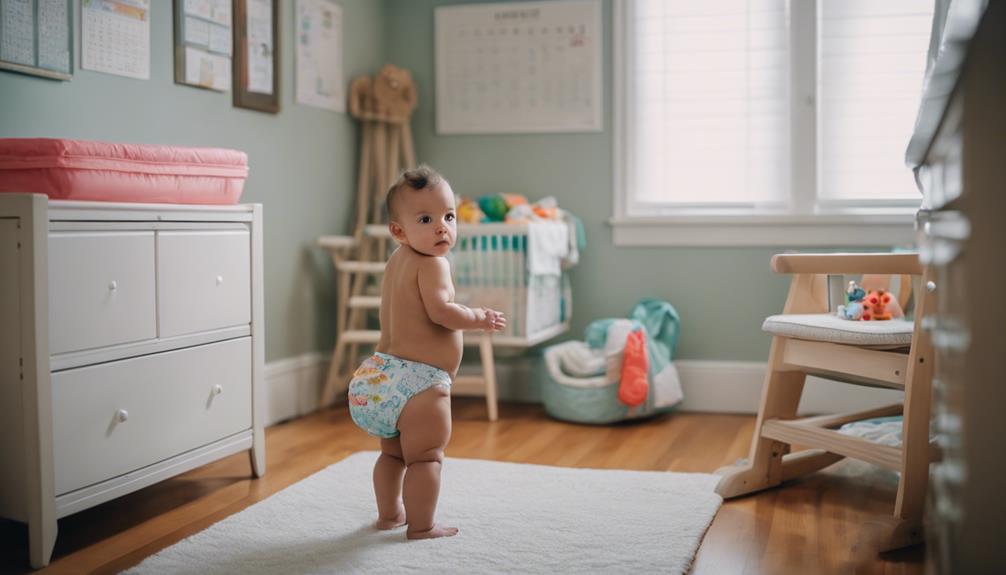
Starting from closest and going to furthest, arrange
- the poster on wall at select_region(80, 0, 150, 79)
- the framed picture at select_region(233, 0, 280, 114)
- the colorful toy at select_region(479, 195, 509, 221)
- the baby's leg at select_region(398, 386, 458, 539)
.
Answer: the baby's leg at select_region(398, 386, 458, 539) → the poster on wall at select_region(80, 0, 150, 79) → the framed picture at select_region(233, 0, 280, 114) → the colorful toy at select_region(479, 195, 509, 221)

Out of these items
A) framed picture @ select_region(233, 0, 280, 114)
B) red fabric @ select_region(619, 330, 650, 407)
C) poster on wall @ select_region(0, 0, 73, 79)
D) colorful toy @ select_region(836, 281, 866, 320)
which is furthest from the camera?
red fabric @ select_region(619, 330, 650, 407)

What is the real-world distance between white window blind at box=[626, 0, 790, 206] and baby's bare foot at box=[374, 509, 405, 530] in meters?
1.97

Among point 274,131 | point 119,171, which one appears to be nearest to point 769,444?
point 119,171

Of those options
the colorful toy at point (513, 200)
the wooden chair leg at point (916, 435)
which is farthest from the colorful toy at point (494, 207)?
the wooden chair leg at point (916, 435)

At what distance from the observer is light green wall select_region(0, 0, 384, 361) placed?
241 cm

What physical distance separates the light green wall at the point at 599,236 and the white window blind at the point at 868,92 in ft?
1.30

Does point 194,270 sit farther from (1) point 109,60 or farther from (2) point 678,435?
→ (2) point 678,435

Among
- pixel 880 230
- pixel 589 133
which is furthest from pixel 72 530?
pixel 880 230

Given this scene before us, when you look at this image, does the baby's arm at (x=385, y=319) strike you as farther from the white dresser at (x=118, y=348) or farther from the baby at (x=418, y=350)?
the white dresser at (x=118, y=348)

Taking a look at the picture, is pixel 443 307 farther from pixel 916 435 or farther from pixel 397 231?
pixel 916 435

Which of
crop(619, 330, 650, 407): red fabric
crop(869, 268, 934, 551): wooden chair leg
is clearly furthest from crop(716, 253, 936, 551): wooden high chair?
crop(619, 330, 650, 407): red fabric

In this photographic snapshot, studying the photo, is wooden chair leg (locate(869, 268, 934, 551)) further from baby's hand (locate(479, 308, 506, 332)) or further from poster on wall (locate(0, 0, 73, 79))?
poster on wall (locate(0, 0, 73, 79))

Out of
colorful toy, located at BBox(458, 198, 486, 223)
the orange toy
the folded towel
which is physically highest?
colorful toy, located at BBox(458, 198, 486, 223)

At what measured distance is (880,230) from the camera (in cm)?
342
